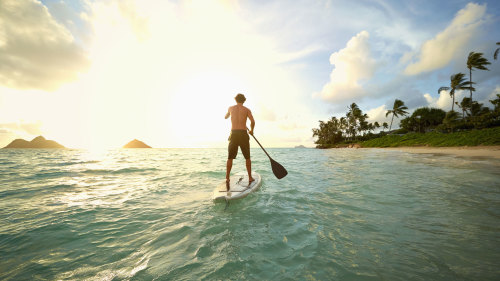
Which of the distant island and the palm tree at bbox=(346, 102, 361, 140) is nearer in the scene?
the palm tree at bbox=(346, 102, 361, 140)

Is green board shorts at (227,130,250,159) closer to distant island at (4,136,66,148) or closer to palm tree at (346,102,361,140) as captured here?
palm tree at (346,102,361,140)

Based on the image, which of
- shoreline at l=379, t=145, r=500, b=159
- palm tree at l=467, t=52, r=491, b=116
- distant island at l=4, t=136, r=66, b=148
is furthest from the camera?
distant island at l=4, t=136, r=66, b=148

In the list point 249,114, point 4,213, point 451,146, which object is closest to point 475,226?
point 249,114

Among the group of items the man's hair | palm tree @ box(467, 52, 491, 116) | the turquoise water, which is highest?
palm tree @ box(467, 52, 491, 116)

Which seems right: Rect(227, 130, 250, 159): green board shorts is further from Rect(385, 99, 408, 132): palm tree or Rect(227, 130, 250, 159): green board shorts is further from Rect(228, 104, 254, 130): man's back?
Rect(385, 99, 408, 132): palm tree

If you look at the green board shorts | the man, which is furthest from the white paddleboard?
the green board shorts

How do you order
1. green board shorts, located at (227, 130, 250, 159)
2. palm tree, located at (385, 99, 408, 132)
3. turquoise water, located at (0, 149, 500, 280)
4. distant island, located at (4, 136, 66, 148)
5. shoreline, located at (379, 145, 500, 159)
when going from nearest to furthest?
turquoise water, located at (0, 149, 500, 280), green board shorts, located at (227, 130, 250, 159), shoreline, located at (379, 145, 500, 159), palm tree, located at (385, 99, 408, 132), distant island, located at (4, 136, 66, 148)

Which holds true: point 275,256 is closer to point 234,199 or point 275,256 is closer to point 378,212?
point 234,199

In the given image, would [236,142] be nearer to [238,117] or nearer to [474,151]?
[238,117]

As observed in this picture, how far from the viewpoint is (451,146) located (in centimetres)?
2505

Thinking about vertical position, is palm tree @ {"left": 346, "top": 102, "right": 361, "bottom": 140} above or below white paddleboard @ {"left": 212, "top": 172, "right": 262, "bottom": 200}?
above

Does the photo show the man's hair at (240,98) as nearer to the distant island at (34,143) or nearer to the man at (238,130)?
the man at (238,130)

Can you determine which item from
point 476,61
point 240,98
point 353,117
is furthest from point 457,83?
point 240,98

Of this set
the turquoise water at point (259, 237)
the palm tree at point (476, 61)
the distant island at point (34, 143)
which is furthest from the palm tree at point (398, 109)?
the distant island at point (34, 143)
